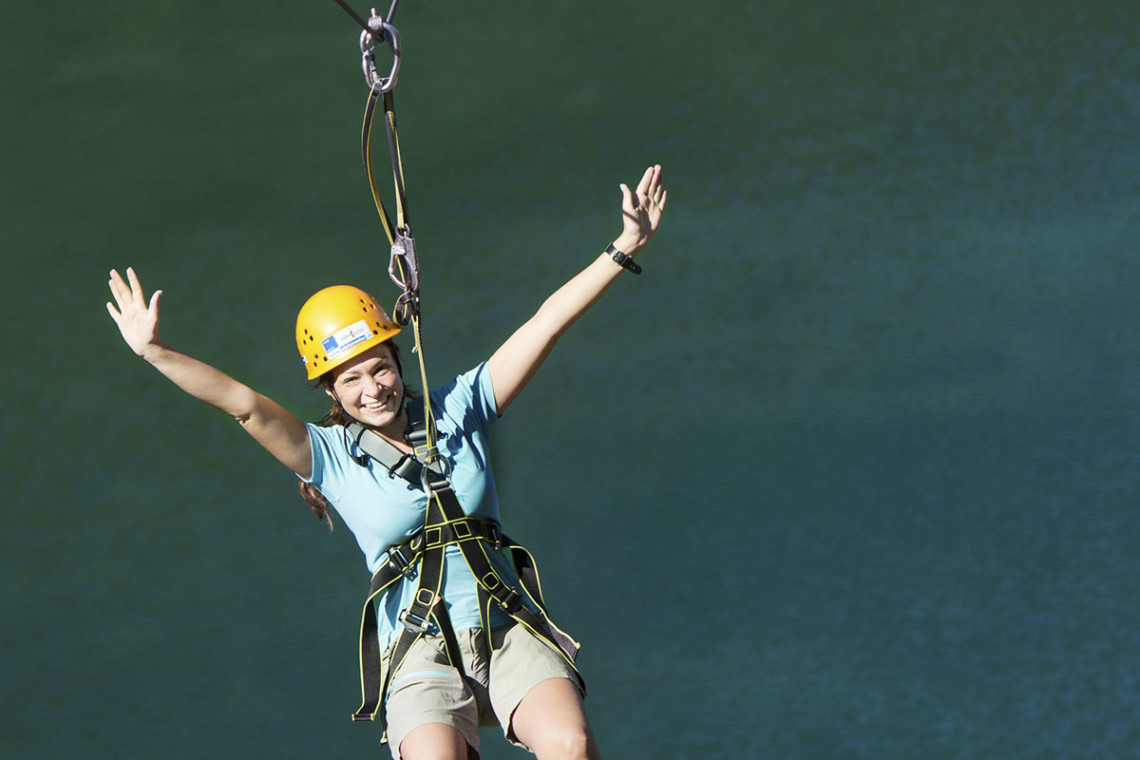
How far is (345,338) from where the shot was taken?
8.84 feet

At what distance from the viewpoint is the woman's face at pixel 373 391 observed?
2.66 meters

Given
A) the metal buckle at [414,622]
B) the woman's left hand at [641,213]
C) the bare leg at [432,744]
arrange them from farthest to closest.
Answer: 1. the woman's left hand at [641,213]
2. the metal buckle at [414,622]
3. the bare leg at [432,744]

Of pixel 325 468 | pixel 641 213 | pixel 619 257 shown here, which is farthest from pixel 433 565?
pixel 641 213

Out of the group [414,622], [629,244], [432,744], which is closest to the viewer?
[432,744]

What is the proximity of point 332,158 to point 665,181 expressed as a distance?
144 centimetres

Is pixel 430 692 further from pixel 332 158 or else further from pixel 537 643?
pixel 332 158

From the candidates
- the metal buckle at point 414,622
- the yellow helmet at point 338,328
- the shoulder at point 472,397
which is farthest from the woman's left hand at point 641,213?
the metal buckle at point 414,622

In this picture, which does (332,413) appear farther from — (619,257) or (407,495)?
(619,257)

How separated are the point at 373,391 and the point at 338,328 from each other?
0.15 meters

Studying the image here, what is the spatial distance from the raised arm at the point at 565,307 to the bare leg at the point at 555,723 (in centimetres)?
55

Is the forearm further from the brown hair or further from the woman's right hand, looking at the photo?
the brown hair

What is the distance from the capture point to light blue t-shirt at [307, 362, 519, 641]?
2588 millimetres

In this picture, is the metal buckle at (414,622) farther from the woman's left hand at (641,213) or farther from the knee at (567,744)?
the woman's left hand at (641,213)

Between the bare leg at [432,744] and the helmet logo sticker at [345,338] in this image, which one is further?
the helmet logo sticker at [345,338]
